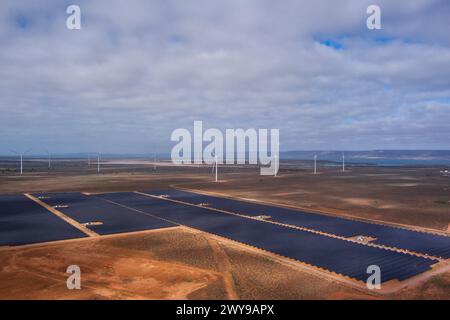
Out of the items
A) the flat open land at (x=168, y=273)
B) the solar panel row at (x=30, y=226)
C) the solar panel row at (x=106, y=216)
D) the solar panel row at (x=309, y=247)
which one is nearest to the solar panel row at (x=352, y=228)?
the solar panel row at (x=309, y=247)

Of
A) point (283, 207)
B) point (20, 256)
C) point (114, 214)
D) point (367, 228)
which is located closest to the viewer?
point (20, 256)

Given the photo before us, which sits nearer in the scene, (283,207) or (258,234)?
(258,234)

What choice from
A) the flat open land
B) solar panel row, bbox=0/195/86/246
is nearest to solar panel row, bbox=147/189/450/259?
the flat open land

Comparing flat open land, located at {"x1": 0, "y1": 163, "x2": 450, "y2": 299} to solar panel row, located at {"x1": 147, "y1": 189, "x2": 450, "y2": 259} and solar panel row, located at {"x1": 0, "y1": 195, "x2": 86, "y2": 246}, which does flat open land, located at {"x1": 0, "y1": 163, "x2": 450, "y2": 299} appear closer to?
solar panel row, located at {"x1": 0, "y1": 195, "x2": 86, "y2": 246}

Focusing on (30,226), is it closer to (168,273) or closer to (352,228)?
(168,273)

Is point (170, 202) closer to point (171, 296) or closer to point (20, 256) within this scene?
point (20, 256)

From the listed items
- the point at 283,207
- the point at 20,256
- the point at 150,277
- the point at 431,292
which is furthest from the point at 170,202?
the point at 431,292
